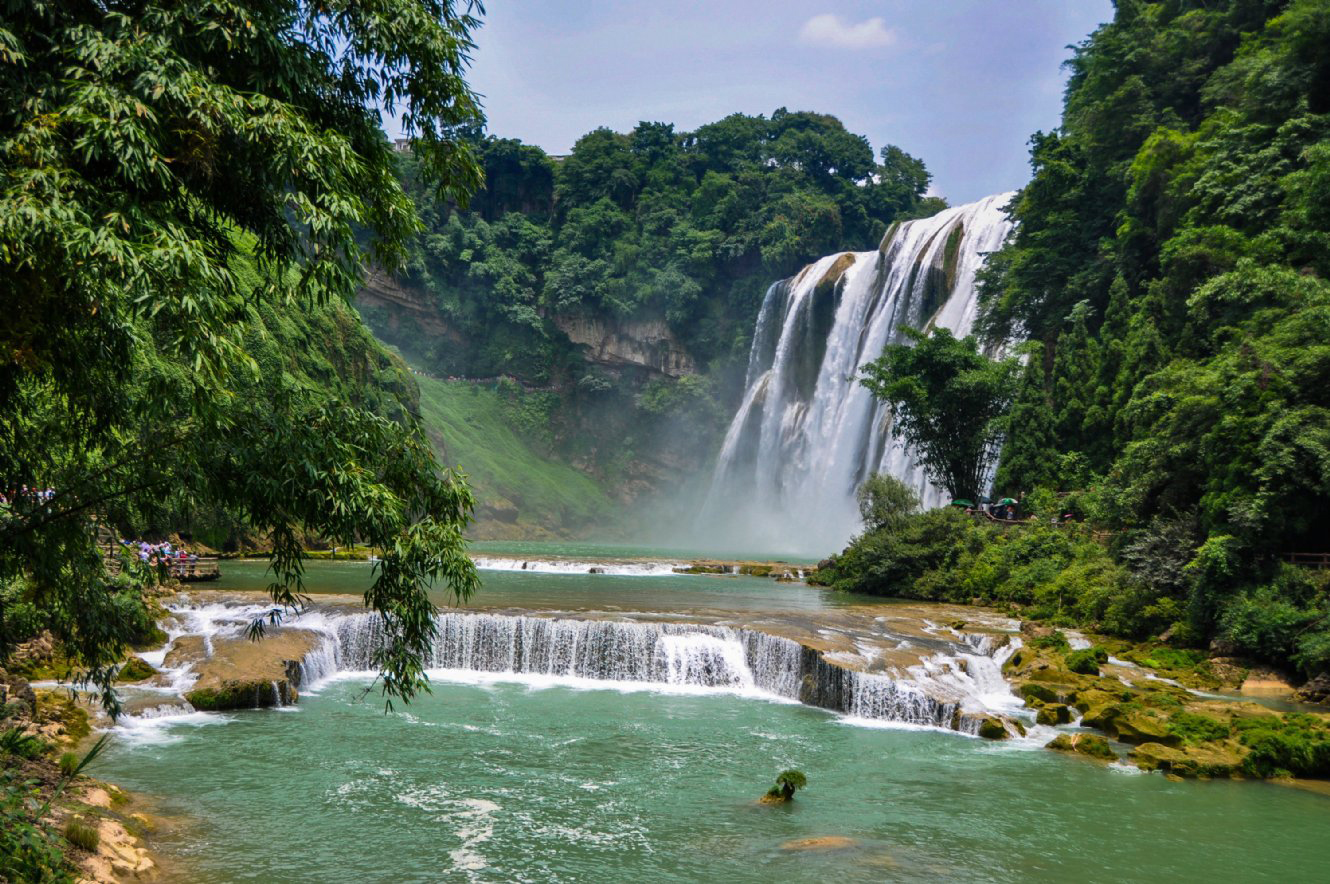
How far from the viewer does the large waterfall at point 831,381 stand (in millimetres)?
40344

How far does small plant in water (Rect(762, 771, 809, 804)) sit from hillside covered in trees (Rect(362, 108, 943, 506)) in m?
54.0

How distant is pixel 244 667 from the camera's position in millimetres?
15828

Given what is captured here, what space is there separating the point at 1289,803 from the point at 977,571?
48.8 feet

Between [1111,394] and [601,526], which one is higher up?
[1111,394]

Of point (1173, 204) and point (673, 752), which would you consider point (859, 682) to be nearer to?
point (673, 752)

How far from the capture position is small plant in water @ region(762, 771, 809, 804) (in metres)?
11.1

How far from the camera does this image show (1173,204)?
27109 millimetres

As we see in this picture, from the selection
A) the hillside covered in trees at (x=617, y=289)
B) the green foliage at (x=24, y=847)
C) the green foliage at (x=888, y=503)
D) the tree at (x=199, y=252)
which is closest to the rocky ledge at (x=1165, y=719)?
the tree at (x=199, y=252)

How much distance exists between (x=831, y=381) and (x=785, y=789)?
3776 cm

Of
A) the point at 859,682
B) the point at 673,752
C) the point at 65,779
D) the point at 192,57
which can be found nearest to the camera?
the point at 192,57

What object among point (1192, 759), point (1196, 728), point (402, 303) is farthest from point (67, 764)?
point (402, 303)

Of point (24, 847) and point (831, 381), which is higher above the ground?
point (831, 381)

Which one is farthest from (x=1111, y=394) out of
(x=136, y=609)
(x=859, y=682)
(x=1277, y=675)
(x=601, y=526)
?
(x=601, y=526)

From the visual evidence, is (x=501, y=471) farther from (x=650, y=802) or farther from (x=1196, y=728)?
(x=650, y=802)
